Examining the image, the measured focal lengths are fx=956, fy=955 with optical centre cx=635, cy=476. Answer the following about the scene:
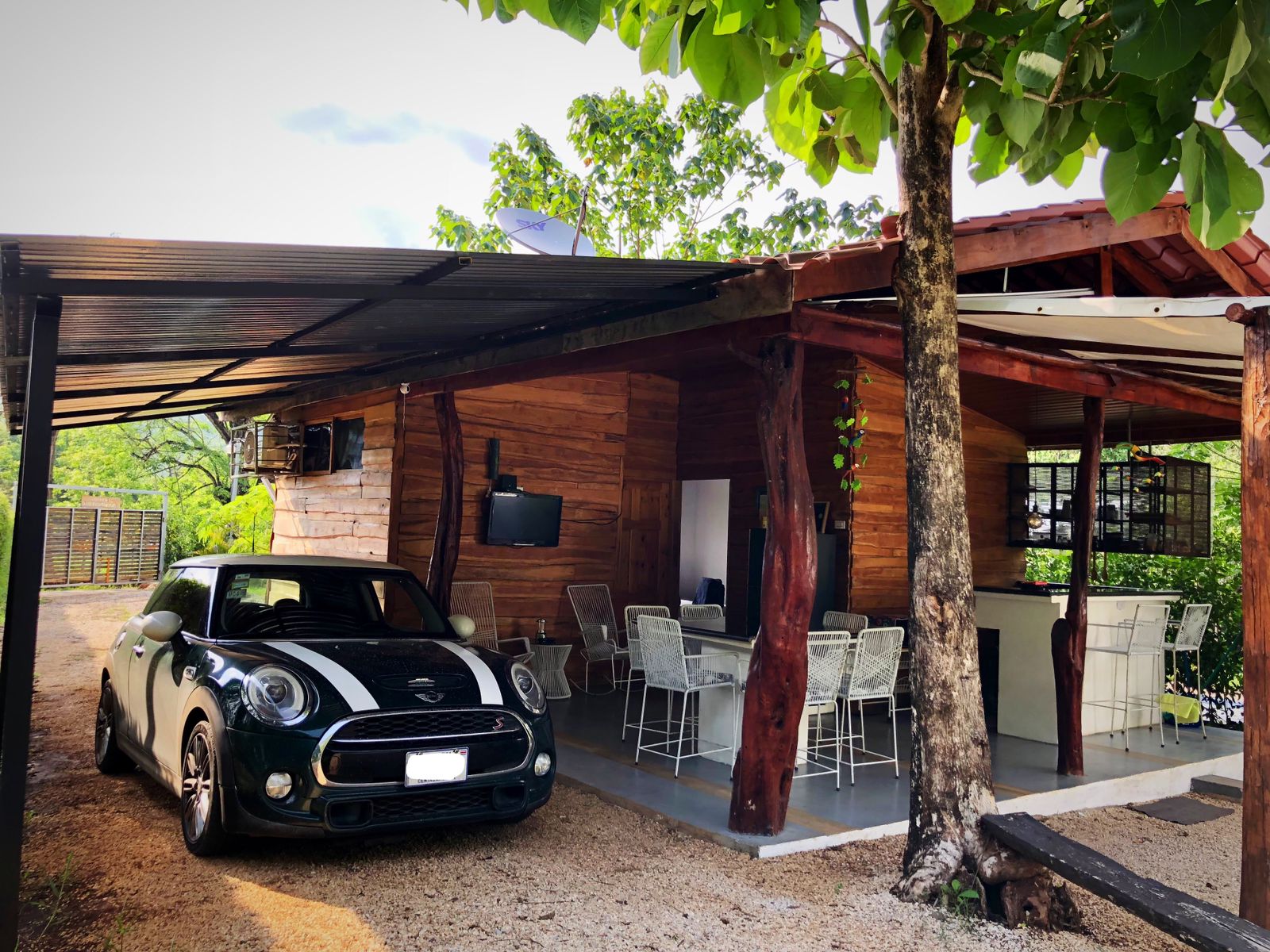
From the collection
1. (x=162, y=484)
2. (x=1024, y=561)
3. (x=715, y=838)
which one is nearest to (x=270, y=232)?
(x=162, y=484)

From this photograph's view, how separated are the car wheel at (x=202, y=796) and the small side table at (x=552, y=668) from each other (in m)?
4.39

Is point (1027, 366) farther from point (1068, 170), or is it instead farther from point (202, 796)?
point (202, 796)

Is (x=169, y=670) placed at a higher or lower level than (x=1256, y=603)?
lower

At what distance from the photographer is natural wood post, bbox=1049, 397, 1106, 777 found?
22.3 feet

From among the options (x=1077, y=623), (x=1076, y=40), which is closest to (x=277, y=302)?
(x=1076, y=40)

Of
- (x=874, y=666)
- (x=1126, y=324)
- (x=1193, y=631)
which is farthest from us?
(x=1193, y=631)

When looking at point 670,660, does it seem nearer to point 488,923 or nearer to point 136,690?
point 488,923

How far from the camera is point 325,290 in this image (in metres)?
4.03

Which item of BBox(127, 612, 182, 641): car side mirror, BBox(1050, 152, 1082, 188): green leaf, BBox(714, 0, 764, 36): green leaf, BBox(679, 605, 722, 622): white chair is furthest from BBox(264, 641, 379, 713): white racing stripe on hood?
BBox(679, 605, 722, 622): white chair

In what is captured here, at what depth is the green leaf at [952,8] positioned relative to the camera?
289 centimetres

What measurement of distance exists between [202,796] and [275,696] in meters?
0.66

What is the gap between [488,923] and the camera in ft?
12.2

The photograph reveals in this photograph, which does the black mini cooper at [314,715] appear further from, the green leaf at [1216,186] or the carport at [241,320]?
the green leaf at [1216,186]

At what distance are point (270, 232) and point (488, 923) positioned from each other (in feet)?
215
